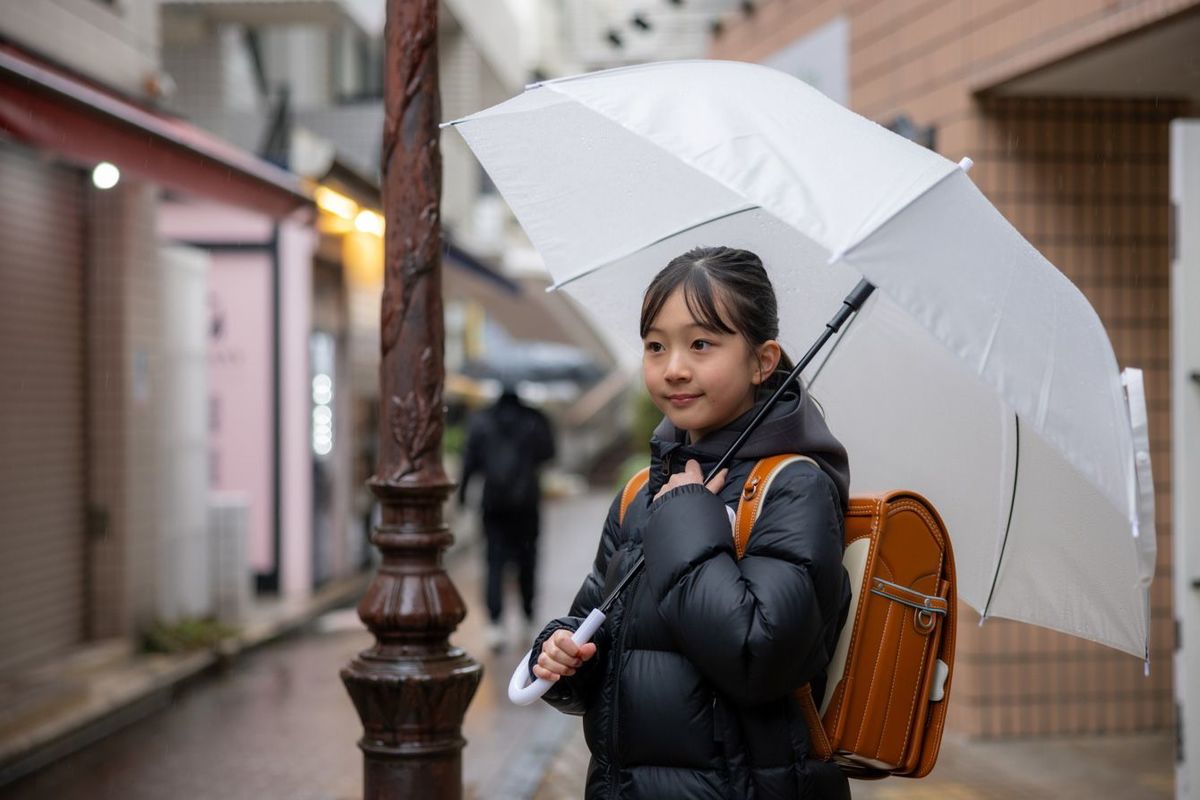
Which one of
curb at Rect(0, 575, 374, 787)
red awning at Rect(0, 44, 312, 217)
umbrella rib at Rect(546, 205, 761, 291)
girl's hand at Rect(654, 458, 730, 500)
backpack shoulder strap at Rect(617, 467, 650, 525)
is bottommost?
curb at Rect(0, 575, 374, 787)

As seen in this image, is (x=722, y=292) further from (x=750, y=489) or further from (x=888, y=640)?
(x=888, y=640)

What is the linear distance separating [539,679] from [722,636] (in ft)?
1.48

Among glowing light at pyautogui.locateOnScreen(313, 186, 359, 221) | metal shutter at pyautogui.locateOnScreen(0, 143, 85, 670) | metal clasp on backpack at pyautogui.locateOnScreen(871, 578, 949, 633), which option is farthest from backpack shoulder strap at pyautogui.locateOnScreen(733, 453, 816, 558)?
glowing light at pyautogui.locateOnScreen(313, 186, 359, 221)

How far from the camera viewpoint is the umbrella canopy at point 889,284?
8.45 feet

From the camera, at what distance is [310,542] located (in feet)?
45.5

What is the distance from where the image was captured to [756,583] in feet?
8.02

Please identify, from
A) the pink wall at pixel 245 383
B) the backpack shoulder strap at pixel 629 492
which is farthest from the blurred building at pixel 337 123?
the backpack shoulder strap at pixel 629 492

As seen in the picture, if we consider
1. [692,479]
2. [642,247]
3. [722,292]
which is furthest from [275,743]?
[722,292]

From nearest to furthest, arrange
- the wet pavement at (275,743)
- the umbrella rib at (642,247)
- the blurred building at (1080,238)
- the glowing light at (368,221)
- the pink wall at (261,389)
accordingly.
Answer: the umbrella rib at (642,247) → the wet pavement at (275,743) → the blurred building at (1080,238) → the glowing light at (368,221) → the pink wall at (261,389)

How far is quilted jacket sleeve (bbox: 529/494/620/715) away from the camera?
2.75 m

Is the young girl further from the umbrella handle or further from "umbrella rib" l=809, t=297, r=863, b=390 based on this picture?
"umbrella rib" l=809, t=297, r=863, b=390

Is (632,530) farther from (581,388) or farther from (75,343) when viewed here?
(581,388)

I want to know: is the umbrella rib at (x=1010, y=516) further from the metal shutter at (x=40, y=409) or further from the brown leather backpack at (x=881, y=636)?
the metal shutter at (x=40, y=409)

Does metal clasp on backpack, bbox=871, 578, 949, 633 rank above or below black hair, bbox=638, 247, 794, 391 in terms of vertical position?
below
